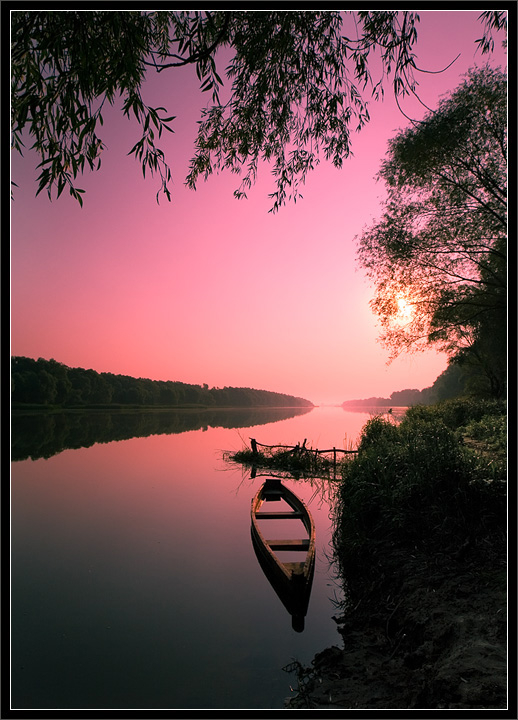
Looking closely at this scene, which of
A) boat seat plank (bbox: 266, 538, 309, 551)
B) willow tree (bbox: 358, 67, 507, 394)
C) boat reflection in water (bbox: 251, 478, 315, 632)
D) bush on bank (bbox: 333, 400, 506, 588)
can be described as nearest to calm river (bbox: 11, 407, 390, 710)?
boat reflection in water (bbox: 251, 478, 315, 632)

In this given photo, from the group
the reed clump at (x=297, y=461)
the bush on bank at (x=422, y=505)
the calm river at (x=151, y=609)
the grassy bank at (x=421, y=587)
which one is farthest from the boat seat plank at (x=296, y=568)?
the reed clump at (x=297, y=461)

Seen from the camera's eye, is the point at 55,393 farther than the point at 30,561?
Yes

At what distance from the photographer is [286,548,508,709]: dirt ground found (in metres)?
3.46

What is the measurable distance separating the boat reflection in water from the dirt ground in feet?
2.73

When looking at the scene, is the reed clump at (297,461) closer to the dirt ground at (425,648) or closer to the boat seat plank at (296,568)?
the boat seat plank at (296,568)

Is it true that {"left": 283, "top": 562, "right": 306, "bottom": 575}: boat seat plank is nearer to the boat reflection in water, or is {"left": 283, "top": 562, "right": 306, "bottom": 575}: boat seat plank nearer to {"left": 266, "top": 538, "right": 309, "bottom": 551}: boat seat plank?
the boat reflection in water

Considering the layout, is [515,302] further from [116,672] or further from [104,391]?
[104,391]

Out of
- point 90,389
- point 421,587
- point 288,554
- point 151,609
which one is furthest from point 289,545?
point 90,389

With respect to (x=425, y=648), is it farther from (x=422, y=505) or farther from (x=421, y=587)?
(x=422, y=505)

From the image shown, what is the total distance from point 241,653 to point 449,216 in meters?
16.9

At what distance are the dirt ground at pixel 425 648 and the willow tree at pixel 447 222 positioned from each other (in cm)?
1357

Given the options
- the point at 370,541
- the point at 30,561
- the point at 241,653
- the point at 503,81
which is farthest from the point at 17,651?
the point at 503,81

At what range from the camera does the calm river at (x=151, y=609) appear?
538 cm

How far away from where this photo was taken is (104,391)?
342 feet
